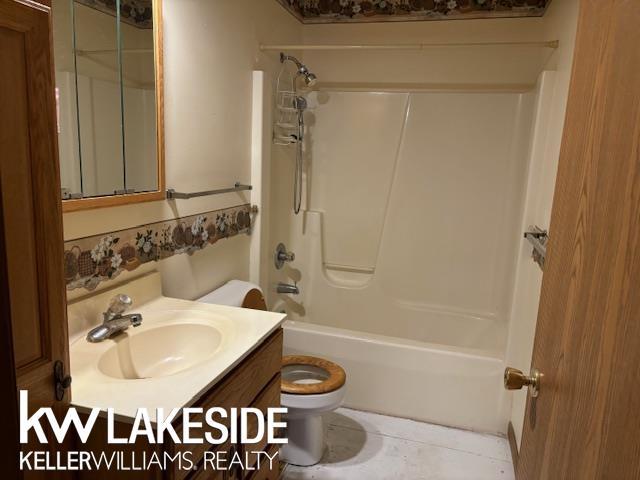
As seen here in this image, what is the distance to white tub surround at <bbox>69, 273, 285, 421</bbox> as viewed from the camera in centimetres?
107

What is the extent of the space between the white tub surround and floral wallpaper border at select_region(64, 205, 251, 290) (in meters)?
0.07

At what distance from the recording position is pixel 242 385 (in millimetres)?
1355

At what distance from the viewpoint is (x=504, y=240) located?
291 centimetres

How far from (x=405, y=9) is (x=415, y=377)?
220 cm

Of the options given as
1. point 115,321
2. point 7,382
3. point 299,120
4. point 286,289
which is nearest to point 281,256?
point 286,289

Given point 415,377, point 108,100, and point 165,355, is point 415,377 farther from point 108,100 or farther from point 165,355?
point 108,100

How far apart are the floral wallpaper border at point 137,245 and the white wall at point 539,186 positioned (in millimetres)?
1467

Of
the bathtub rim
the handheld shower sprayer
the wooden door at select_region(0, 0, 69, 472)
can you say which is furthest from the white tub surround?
the handheld shower sprayer

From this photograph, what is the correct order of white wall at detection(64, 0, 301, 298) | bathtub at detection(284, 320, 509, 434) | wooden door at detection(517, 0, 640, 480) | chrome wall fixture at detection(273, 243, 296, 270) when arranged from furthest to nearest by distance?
chrome wall fixture at detection(273, 243, 296, 270)
bathtub at detection(284, 320, 509, 434)
white wall at detection(64, 0, 301, 298)
wooden door at detection(517, 0, 640, 480)

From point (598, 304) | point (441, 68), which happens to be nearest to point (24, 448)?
point (598, 304)

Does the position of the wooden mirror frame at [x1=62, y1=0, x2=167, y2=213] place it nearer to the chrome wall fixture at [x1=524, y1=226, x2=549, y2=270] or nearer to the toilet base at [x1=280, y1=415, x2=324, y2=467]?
the toilet base at [x1=280, y1=415, x2=324, y2=467]

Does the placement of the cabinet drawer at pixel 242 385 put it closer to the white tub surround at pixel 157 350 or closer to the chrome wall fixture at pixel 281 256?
the white tub surround at pixel 157 350

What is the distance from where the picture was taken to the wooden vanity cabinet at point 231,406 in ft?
3.41

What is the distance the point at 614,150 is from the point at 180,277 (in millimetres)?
1630
